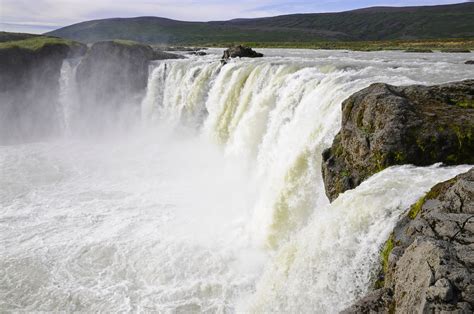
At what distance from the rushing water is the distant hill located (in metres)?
109

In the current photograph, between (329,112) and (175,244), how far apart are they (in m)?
7.06

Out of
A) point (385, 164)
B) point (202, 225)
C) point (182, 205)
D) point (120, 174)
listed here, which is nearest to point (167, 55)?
point (120, 174)

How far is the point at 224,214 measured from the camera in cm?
1742

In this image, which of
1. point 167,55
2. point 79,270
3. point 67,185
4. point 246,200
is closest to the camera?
point 79,270

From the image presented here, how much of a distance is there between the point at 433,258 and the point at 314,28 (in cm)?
17996

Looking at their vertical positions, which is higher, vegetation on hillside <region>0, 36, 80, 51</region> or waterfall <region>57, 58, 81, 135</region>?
vegetation on hillside <region>0, 36, 80, 51</region>

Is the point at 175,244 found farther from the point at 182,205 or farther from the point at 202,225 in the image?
the point at 182,205

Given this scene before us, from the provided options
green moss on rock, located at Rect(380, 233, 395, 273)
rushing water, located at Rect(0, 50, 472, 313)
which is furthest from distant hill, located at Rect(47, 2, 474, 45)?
green moss on rock, located at Rect(380, 233, 395, 273)

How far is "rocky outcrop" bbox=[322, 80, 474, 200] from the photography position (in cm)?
952

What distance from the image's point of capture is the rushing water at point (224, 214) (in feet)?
27.9

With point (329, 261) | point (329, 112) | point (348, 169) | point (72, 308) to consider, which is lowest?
point (72, 308)

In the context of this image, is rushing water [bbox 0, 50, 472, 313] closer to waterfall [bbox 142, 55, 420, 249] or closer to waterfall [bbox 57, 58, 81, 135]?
waterfall [bbox 142, 55, 420, 249]

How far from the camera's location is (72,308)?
38.2ft

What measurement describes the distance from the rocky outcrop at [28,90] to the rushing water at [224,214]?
367 inches
